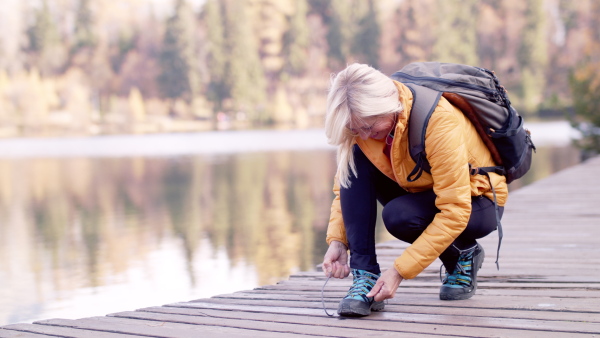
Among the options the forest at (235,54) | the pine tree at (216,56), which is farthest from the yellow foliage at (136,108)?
the pine tree at (216,56)

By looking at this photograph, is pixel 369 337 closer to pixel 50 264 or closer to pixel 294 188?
pixel 50 264

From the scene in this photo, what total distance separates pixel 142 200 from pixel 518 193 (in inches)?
220

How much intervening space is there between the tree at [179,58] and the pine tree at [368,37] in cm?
1026

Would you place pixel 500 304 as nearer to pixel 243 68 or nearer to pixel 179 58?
pixel 243 68

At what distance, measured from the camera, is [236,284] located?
4734 mm

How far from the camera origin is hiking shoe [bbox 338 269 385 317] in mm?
2021

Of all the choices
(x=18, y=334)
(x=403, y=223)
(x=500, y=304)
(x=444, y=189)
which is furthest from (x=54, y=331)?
(x=500, y=304)

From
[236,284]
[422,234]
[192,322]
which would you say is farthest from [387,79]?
[236,284]

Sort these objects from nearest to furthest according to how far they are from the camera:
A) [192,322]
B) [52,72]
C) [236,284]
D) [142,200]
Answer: [192,322] → [236,284] → [142,200] → [52,72]

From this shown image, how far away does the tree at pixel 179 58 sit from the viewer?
43938mm

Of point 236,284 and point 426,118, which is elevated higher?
point 426,118

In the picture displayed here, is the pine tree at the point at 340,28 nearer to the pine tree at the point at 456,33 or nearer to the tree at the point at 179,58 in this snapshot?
the pine tree at the point at 456,33

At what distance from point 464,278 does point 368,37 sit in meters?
45.2

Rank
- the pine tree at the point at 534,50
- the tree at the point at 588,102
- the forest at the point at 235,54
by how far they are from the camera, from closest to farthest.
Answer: the tree at the point at 588,102 < the forest at the point at 235,54 < the pine tree at the point at 534,50
